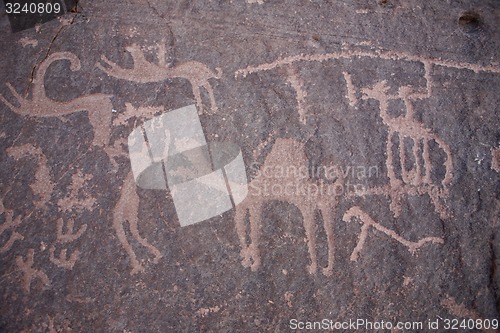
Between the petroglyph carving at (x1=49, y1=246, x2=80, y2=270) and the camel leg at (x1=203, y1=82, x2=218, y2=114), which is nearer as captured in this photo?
the petroglyph carving at (x1=49, y1=246, x2=80, y2=270)

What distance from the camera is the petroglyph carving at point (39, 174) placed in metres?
1.48

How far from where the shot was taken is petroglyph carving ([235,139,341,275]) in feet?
4.76

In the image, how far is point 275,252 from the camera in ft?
4.75

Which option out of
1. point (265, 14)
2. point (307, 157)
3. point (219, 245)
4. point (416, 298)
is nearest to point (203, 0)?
point (265, 14)

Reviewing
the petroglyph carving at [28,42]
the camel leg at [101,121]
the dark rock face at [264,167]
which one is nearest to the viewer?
the dark rock face at [264,167]

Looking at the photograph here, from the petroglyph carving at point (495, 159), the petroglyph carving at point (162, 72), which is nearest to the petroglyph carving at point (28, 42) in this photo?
the petroglyph carving at point (162, 72)

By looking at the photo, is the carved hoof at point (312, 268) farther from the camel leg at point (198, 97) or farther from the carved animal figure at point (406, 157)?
the camel leg at point (198, 97)

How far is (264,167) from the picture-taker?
1495 millimetres

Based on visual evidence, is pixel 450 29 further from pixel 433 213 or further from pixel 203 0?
pixel 203 0

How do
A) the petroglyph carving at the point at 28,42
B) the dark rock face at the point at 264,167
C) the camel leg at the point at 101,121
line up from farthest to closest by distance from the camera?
1. the petroglyph carving at the point at 28,42
2. the camel leg at the point at 101,121
3. the dark rock face at the point at 264,167

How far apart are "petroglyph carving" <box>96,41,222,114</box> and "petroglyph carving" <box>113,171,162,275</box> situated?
0.37m

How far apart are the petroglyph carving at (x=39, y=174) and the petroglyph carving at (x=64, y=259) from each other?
171mm

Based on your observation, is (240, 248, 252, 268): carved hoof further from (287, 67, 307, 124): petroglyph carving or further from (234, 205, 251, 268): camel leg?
(287, 67, 307, 124): petroglyph carving

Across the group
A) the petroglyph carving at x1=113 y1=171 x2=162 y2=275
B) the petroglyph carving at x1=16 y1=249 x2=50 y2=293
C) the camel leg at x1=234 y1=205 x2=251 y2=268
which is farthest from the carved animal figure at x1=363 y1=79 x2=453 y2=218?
the petroglyph carving at x1=16 y1=249 x2=50 y2=293
